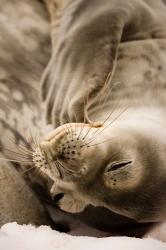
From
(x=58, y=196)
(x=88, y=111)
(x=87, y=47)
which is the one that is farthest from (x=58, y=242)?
(x=87, y=47)

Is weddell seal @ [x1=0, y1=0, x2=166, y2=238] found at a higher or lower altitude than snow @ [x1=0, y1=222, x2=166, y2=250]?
lower

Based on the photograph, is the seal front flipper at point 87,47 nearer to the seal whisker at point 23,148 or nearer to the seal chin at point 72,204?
the seal whisker at point 23,148

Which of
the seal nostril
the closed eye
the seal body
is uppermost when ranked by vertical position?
the closed eye

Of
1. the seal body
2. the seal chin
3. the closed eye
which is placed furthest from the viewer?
the seal body

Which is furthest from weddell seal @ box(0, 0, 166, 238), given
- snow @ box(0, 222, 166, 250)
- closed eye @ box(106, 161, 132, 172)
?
snow @ box(0, 222, 166, 250)

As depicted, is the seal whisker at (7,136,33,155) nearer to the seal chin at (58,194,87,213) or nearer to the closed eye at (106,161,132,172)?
the seal chin at (58,194,87,213)

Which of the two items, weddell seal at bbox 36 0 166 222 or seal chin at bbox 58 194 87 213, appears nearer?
weddell seal at bbox 36 0 166 222

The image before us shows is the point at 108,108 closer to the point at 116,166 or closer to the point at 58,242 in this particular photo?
the point at 116,166
